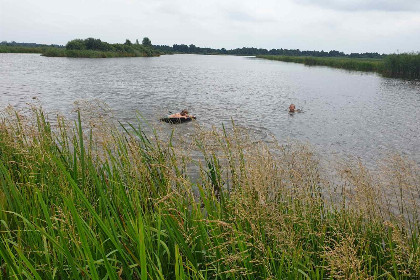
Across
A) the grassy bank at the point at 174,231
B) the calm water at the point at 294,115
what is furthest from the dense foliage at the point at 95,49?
the grassy bank at the point at 174,231

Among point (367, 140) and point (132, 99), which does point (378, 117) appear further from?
point (132, 99)

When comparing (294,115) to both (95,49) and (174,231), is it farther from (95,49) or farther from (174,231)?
(95,49)

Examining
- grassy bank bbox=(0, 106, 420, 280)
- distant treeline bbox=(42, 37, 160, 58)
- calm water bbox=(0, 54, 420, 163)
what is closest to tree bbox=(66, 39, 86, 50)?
distant treeline bbox=(42, 37, 160, 58)

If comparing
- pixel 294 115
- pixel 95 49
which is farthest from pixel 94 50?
pixel 294 115

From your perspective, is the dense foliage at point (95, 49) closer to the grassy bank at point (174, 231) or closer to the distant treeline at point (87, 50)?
the distant treeline at point (87, 50)

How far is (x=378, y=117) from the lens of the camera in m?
18.2

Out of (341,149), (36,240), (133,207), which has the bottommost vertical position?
(341,149)

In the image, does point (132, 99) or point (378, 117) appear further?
point (132, 99)

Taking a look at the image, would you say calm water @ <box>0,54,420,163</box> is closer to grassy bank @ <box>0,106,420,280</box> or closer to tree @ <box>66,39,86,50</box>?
grassy bank @ <box>0,106,420,280</box>

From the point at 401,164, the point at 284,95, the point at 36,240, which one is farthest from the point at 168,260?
the point at 284,95

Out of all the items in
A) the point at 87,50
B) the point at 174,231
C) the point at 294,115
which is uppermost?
the point at 87,50

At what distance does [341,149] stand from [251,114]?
649cm

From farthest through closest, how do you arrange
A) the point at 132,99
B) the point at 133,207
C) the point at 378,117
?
the point at 132,99, the point at 378,117, the point at 133,207

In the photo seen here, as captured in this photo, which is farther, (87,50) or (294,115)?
(87,50)
